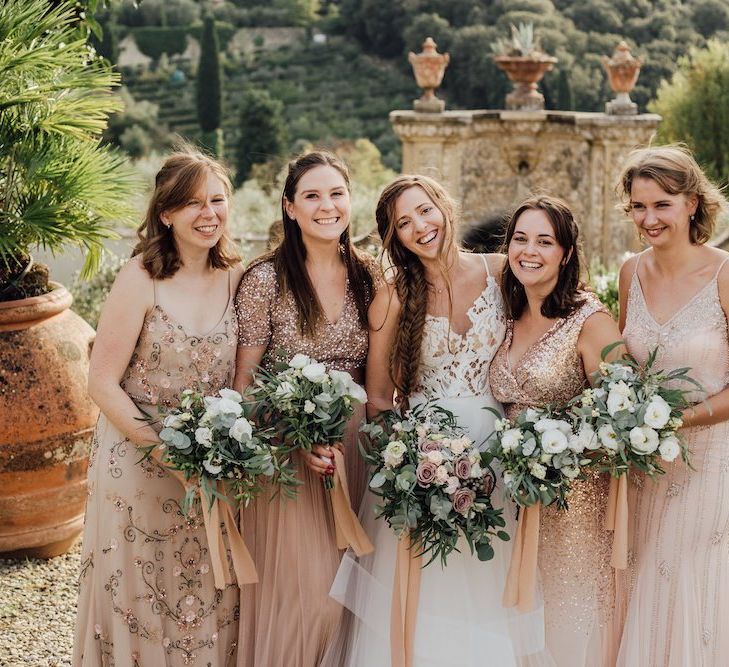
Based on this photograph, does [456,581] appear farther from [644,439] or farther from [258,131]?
[258,131]

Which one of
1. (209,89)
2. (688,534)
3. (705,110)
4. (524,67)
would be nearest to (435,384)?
(688,534)

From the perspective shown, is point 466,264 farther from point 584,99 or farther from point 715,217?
point 584,99

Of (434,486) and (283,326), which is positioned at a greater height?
(283,326)

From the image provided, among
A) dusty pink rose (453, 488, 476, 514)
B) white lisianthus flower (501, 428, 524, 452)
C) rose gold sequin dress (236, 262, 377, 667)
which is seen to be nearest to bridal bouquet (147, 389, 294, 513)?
rose gold sequin dress (236, 262, 377, 667)

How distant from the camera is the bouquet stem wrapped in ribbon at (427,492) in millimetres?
3443

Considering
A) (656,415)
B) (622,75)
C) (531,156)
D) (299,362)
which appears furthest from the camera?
(531,156)

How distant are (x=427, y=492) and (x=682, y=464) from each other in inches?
40.2

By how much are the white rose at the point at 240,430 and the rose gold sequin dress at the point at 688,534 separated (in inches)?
59.9

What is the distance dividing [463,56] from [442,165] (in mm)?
16990

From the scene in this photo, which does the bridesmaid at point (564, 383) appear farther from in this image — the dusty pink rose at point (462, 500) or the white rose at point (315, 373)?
the white rose at point (315, 373)

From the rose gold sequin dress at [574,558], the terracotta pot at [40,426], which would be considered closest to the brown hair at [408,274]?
the rose gold sequin dress at [574,558]

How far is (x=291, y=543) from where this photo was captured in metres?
3.83

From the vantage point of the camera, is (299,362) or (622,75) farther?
(622,75)

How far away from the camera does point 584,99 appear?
109 ft
